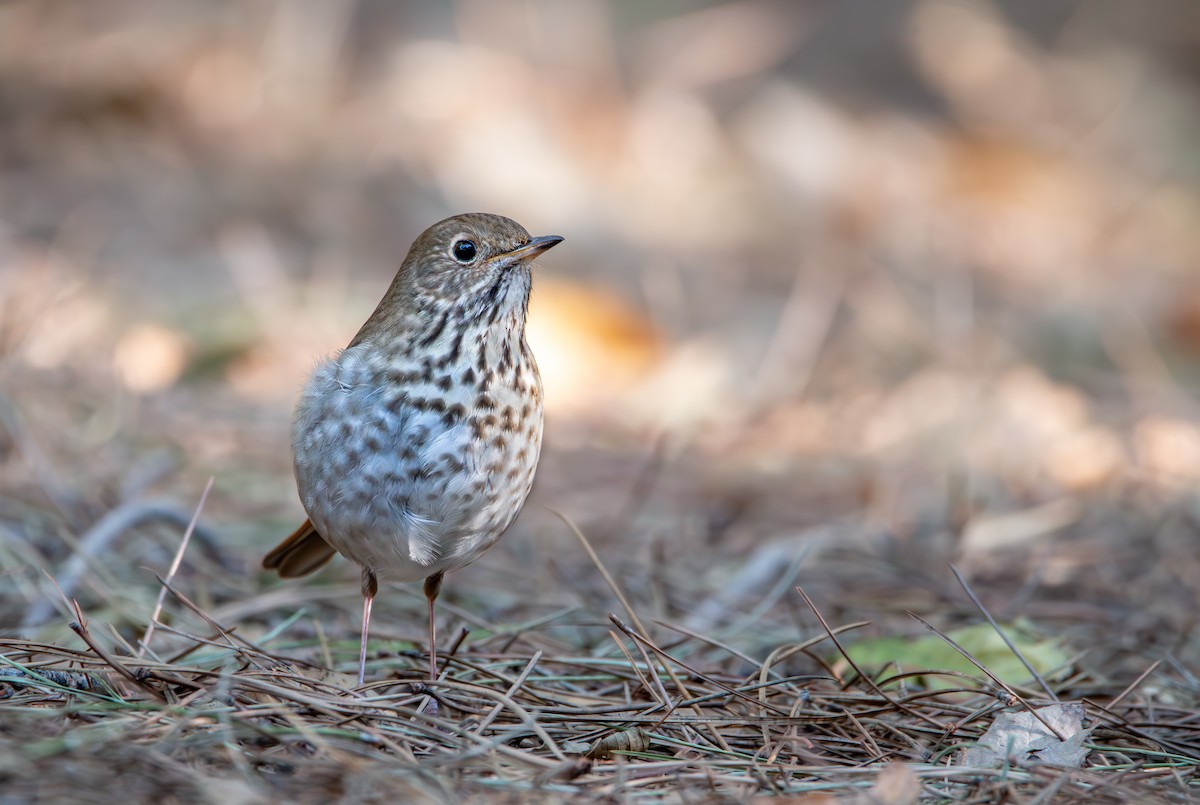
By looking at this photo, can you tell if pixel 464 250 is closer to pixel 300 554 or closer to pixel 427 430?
pixel 427 430

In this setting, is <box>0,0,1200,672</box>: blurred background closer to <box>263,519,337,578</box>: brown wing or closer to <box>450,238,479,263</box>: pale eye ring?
<box>263,519,337,578</box>: brown wing

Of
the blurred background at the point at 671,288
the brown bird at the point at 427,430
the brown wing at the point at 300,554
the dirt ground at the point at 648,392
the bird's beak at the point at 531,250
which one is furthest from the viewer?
the blurred background at the point at 671,288

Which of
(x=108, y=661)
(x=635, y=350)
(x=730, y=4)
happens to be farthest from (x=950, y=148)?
(x=108, y=661)

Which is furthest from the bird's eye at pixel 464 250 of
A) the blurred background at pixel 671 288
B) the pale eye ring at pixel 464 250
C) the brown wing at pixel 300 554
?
the blurred background at pixel 671 288

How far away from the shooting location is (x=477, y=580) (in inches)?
183

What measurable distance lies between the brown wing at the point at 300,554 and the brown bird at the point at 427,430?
269 mm

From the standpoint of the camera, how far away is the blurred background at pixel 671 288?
452 cm

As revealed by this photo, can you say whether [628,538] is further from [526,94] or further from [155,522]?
[526,94]

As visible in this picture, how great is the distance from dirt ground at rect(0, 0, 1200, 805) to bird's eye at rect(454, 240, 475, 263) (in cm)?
77

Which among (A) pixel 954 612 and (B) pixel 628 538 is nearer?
(A) pixel 954 612

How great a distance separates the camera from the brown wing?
11.7ft

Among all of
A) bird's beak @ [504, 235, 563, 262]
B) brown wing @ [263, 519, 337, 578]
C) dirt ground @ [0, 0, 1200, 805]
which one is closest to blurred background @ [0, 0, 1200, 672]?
dirt ground @ [0, 0, 1200, 805]

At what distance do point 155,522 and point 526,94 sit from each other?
731 cm

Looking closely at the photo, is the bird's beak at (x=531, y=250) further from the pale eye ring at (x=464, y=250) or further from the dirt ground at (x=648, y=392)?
the dirt ground at (x=648, y=392)
